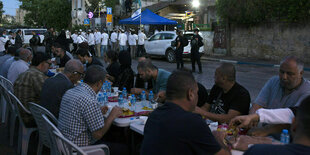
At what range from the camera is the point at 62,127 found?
3652 mm

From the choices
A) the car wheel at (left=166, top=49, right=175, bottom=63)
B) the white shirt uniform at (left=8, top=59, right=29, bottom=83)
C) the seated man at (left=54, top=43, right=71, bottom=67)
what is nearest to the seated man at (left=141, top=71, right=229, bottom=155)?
the white shirt uniform at (left=8, top=59, right=29, bottom=83)

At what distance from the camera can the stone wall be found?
17.8 metres

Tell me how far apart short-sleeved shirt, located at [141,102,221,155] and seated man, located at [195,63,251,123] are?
1598mm

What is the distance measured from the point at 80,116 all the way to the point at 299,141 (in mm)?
2460

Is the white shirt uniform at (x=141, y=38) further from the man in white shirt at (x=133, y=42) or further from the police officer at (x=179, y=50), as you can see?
the police officer at (x=179, y=50)

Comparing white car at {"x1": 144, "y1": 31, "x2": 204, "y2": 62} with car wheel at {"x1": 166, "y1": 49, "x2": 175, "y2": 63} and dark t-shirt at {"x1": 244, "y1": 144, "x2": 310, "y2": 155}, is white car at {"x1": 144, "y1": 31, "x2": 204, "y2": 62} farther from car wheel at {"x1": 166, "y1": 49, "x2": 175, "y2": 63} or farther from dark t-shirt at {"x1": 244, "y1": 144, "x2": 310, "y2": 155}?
dark t-shirt at {"x1": 244, "y1": 144, "x2": 310, "y2": 155}

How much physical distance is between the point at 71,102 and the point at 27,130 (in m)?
1.70

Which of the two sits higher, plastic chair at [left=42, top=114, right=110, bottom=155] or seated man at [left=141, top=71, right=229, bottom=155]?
seated man at [left=141, top=71, right=229, bottom=155]

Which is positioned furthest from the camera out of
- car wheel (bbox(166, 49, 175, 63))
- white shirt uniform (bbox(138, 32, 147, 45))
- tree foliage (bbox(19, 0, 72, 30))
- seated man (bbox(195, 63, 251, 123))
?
tree foliage (bbox(19, 0, 72, 30))

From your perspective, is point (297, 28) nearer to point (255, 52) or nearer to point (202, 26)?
point (255, 52)

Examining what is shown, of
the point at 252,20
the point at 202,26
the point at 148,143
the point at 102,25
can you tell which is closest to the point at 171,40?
the point at 252,20

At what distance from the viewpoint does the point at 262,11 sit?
64.5 ft

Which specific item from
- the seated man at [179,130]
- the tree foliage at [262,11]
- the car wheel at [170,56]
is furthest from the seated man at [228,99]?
the tree foliage at [262,11]

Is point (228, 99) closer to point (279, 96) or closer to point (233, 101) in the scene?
point (233, 101)
